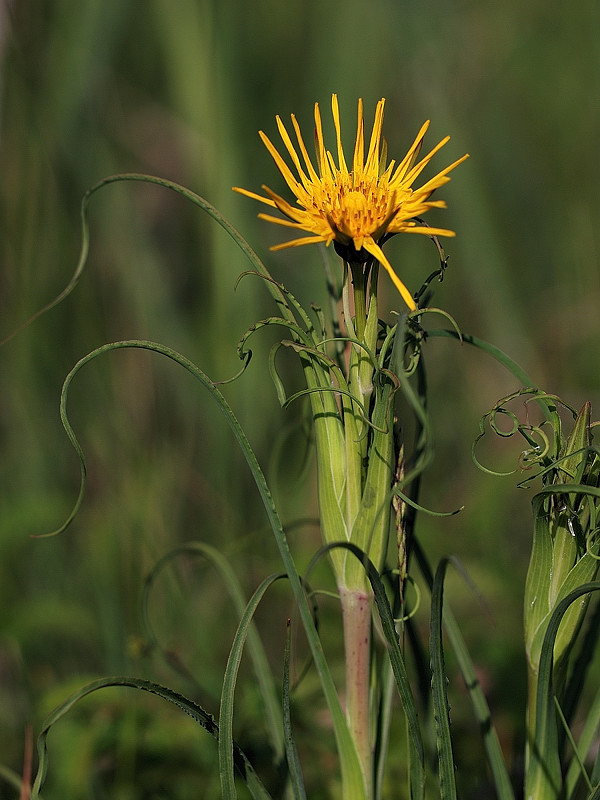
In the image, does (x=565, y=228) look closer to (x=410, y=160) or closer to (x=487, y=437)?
(x=487, y=437)

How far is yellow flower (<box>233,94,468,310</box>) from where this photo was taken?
0.58 meters

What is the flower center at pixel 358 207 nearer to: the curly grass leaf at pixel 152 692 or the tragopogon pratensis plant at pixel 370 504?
the tragopogon pratensis plant at pixel 370 504

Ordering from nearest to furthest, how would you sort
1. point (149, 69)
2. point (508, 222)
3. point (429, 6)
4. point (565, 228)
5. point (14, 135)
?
point (14, 135), point (429, 6), point (565, 228), point (508, 222), point (149, 69)

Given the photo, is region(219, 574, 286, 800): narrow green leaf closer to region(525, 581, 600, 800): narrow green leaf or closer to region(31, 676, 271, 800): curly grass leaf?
region(31, 676, 271, 800): curly grass leaf

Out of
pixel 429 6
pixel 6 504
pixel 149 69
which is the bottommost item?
pixel 6 504

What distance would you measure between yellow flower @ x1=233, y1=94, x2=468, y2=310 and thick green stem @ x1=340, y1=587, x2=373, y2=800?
29 centimetres

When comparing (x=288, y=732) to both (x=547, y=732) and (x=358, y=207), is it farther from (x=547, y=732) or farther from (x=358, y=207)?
(x=358, y=207)

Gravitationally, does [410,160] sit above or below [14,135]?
below

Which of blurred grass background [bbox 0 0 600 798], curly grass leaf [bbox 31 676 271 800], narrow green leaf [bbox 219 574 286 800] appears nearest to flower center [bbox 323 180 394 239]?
narrow green leaf [bbox 219 574 286 800]

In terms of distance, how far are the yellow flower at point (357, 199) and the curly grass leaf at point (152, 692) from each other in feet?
1.18

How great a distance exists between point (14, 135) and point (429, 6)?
1130mm

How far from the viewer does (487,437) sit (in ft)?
7.55

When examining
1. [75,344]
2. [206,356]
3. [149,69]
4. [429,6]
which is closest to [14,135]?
[75,344]

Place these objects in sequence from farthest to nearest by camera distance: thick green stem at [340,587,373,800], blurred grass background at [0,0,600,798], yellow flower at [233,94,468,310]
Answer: blurred grass background at [0,0,600,798], thick green stem at [340,587,373,800], yellow flower at [233,94,468,310]
